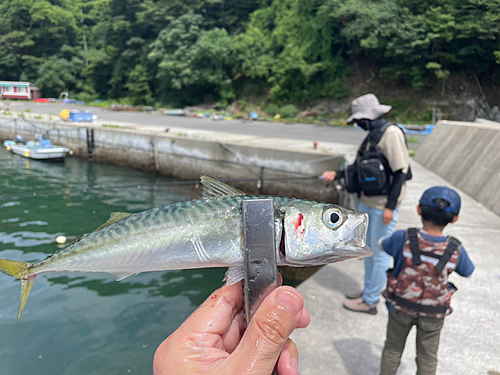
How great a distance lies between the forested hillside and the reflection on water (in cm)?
2602

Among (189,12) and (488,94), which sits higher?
(189,12)

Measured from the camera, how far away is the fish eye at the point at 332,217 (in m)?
1.11

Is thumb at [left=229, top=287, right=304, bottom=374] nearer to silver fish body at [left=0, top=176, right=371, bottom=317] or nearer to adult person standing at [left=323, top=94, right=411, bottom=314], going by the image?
silver fish body at [left=0, top=176, right=371, bottom=317]

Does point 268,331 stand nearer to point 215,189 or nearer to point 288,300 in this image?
point 288,300

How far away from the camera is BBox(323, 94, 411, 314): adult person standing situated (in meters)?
3.47

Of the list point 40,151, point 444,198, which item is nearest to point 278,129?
point 40,151

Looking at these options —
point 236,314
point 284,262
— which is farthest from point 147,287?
point 284,262

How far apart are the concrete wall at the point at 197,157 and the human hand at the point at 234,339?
8.35 meters

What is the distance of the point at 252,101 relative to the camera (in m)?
35.8

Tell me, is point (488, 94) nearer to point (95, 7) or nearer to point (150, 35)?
point (150, 35)

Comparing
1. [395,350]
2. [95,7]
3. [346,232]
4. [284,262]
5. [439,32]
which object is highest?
[95,7]

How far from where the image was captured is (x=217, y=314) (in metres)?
1.35

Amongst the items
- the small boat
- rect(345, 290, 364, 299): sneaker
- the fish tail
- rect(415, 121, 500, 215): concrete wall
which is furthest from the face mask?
the small boat

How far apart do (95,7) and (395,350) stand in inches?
3044
